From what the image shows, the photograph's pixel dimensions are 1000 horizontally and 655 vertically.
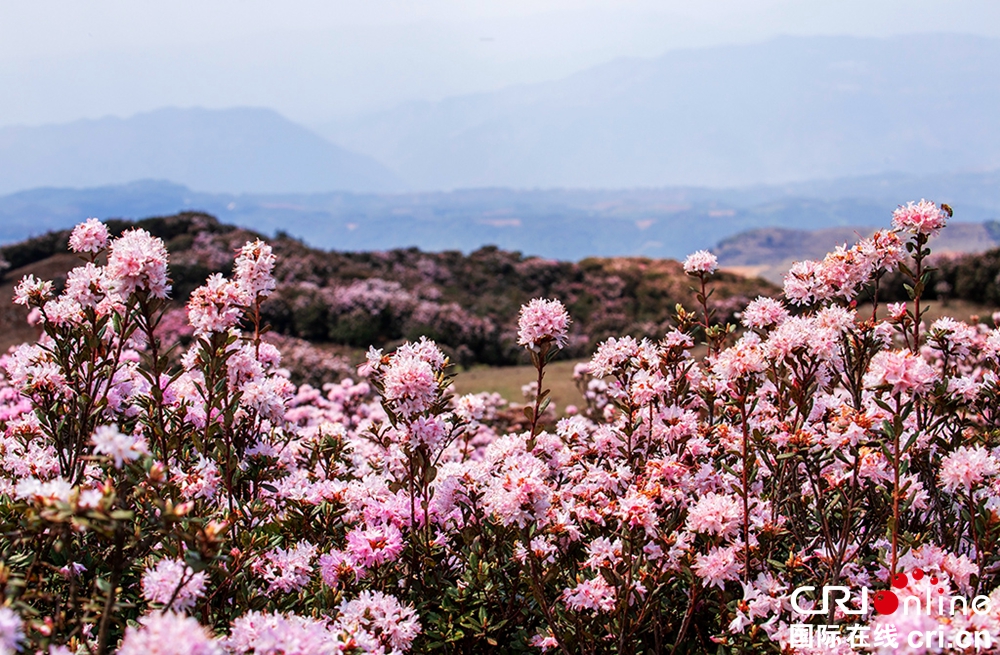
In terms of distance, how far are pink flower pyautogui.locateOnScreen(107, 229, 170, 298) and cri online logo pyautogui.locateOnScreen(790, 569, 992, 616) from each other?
262 cm

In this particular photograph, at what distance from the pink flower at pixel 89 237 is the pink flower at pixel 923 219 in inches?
154

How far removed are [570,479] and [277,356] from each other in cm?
173

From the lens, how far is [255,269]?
9.08 feet

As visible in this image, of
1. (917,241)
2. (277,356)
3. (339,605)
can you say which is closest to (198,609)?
(339,605)

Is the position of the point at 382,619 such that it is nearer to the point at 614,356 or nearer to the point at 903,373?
the point at 614,356

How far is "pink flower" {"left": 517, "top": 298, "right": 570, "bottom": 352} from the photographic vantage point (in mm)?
2807

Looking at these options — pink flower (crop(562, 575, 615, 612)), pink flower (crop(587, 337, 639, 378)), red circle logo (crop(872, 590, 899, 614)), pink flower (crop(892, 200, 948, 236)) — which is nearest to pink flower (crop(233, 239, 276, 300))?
pink flower (crop(587, 337, 639, 378))

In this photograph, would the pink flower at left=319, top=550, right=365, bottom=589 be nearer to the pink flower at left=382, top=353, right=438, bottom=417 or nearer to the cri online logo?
the pink flower at left=382, top=353, right=438, bottom=417

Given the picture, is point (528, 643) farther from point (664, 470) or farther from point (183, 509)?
Result: point (183, 509)

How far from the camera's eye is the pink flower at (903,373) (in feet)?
7.23

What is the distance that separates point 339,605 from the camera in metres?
2.43

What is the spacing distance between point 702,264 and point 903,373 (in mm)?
1510

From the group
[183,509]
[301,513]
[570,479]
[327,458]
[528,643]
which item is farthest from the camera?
[327,458]

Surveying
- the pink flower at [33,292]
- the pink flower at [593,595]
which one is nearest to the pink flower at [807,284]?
the pink flower at [593,595]
